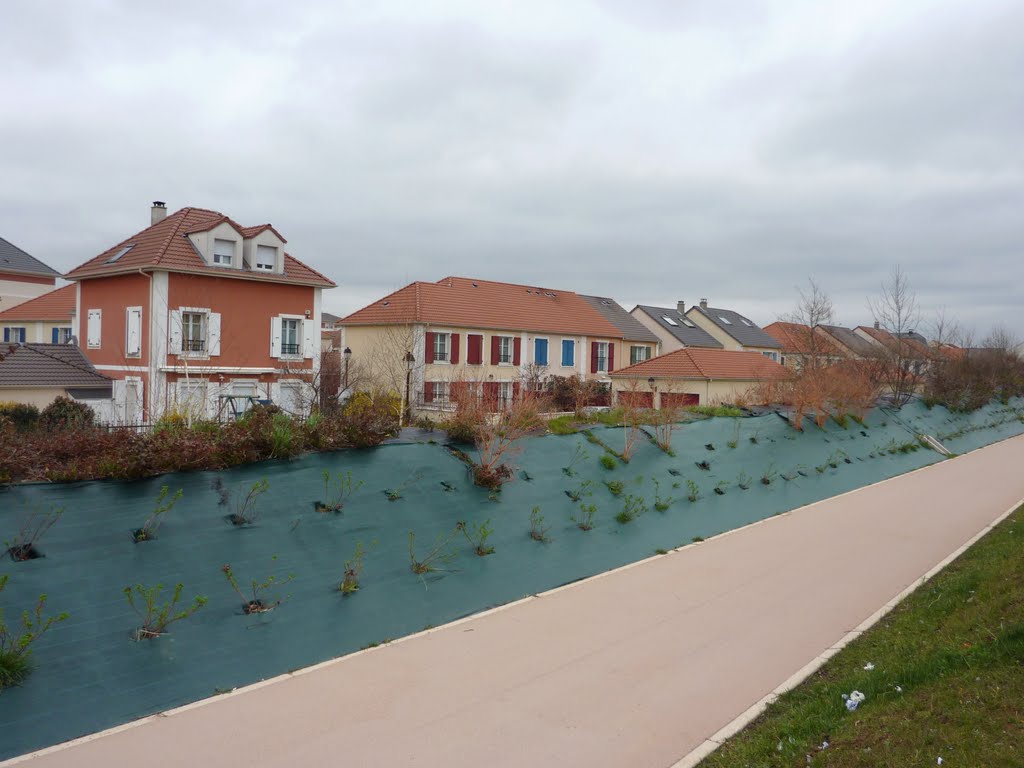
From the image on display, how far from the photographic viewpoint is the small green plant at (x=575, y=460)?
1124 centimetres

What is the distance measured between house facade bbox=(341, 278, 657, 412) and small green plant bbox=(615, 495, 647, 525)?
18.0 m

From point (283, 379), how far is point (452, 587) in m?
19.3

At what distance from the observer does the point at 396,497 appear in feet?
28.2

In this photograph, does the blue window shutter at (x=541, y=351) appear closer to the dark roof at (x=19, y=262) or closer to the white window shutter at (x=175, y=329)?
the white window shutter at (x=175, y=329)

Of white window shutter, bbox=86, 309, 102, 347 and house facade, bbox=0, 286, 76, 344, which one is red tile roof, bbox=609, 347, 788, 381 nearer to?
white window shutter, bbox=86, 309, 102, 347

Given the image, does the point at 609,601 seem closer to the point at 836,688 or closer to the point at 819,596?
the point at 819,596

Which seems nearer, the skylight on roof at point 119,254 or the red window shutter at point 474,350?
the skylight on roof at point 119,254

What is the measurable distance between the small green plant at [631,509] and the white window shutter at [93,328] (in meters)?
21.4

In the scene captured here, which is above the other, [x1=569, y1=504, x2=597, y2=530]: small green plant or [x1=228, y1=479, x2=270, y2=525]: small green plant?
[x1=228, y1=479, x2=270, y2=525]: small green plant

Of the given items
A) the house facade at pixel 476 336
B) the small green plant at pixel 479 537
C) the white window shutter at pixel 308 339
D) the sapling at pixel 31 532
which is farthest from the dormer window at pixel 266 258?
the sapling at pixel 31 532

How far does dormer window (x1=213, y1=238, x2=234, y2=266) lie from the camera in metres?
24.9

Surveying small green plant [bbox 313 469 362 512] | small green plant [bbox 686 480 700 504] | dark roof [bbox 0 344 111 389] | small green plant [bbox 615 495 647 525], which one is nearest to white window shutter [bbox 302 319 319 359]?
dark roof [bbox 0 344 111 389]

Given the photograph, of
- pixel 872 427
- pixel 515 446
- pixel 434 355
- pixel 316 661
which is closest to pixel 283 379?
pixel 434 355

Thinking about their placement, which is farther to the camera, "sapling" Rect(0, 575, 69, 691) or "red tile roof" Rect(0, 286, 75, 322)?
"red tile roof" Rect(0, 286, 75, 322)
